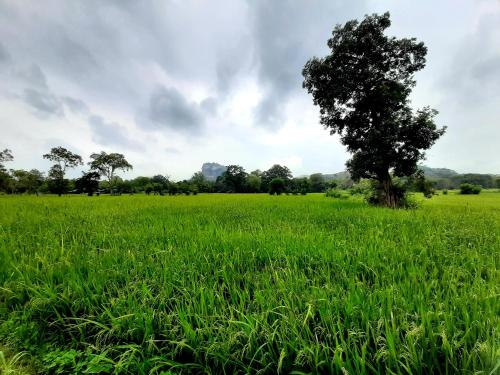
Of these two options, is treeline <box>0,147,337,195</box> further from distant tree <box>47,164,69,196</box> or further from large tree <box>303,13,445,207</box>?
large tree <box>303,13,445,207</box>

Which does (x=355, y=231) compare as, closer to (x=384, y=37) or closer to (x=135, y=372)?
(x=135, y=372)

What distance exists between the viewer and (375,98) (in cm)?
1296

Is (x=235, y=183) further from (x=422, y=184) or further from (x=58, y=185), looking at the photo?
(x=422, y=184)

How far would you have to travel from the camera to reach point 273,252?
3803 millimetres

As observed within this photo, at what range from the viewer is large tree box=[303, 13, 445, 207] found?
40.7 ft

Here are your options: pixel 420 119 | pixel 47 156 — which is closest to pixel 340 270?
pixel 420 119

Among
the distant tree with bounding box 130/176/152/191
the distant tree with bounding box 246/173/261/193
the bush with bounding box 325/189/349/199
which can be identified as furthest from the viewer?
the distant tree with bounding box 246/173/261/193

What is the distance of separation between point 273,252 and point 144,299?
2125 millimetres

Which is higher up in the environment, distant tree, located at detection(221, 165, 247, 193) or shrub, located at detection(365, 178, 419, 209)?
distant tree, located at detection(221, 165, 247, 193)

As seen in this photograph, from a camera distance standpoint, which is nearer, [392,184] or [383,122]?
[383,122]

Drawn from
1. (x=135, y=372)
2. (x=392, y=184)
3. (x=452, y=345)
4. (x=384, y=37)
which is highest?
(x=384, y=37)

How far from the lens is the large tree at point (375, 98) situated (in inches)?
489

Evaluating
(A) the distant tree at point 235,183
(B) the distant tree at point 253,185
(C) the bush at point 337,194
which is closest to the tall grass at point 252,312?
(C) the bush at point 337,194

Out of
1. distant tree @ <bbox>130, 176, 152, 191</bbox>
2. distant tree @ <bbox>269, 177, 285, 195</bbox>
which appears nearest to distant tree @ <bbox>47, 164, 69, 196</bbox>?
distant tree @ <bbox>130, 176, 152, 191</bbox>
